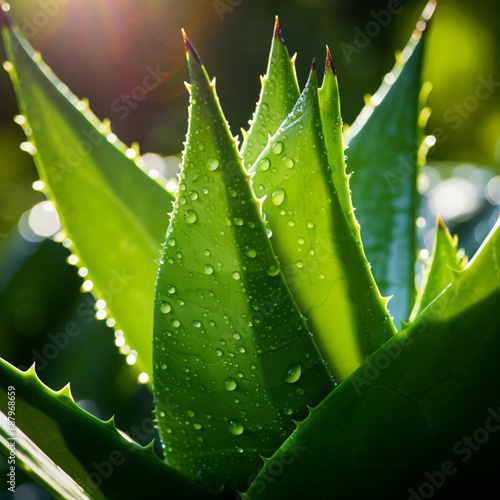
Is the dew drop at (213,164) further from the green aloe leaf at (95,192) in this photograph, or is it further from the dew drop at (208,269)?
the green aloe leaf at (95,192)

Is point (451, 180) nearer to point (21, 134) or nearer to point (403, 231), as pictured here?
point (403, 231)

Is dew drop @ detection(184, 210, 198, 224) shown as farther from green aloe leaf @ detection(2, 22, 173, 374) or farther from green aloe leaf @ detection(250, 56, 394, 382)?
green aloe leaf @ detection(2, 22, 173, 374)

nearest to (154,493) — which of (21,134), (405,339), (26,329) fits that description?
(405,339)

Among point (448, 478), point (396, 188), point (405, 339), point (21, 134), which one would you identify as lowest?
point (448, 478)

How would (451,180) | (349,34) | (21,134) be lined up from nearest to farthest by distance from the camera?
(451,180) → (21,134) → (349,34)

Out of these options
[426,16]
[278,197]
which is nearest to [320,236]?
[278,197]

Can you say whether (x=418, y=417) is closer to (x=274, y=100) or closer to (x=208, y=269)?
(x=208, y=269)

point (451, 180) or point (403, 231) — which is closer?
point (403, 231)
